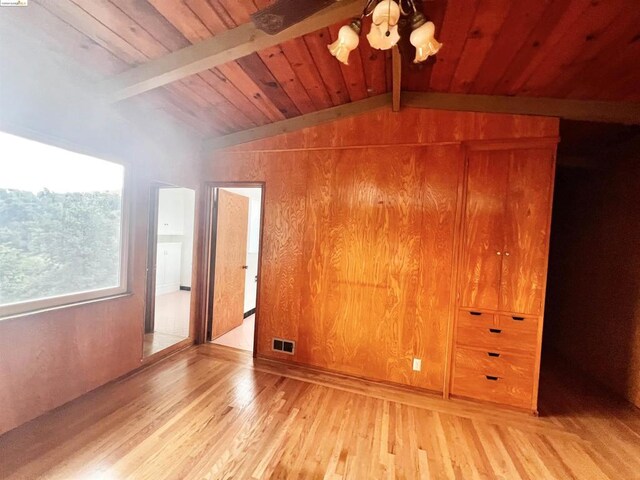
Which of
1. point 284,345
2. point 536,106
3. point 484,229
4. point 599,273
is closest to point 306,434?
point 284,345

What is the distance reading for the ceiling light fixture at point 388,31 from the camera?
1007 millimetres

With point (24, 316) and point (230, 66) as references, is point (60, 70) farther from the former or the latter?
point (24, 316)

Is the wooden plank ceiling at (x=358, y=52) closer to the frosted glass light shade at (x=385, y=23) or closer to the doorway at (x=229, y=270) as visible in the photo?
the frosted glass light shade at (x=385, y=23)

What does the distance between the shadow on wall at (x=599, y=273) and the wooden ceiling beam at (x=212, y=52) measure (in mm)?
3081

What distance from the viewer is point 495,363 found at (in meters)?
2.22

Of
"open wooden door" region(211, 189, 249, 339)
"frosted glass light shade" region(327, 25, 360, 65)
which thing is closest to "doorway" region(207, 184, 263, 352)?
"open wooden door" region(211, 189, 249, 339)

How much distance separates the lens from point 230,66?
189 centimetres

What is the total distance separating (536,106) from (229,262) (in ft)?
11.7

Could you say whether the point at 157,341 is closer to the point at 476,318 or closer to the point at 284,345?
Result: the point at 284,345

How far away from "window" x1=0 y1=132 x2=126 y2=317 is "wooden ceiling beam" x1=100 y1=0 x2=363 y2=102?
65 centimetres

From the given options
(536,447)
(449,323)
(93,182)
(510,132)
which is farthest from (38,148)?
(536,447)

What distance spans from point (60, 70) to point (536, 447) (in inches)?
165

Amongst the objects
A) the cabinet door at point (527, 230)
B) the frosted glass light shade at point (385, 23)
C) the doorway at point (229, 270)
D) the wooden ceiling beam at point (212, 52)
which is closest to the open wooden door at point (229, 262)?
the doorway at point (229, 270)

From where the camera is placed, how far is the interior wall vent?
109 inches
